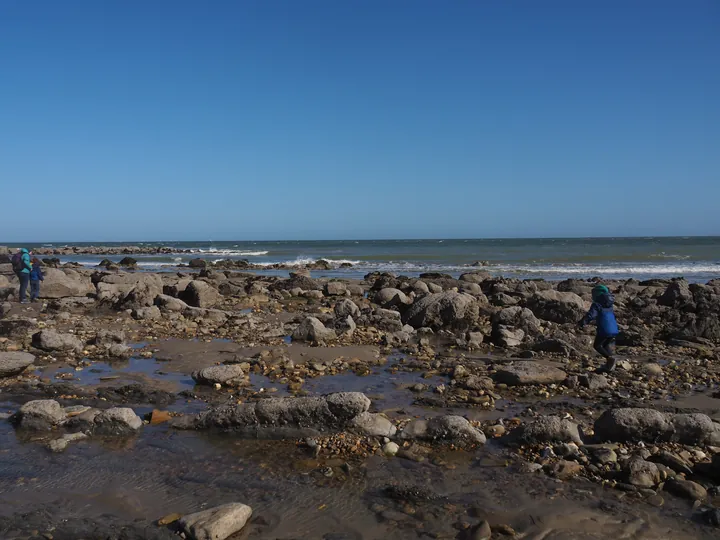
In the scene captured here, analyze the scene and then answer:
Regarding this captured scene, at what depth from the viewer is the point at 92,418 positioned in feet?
20.7

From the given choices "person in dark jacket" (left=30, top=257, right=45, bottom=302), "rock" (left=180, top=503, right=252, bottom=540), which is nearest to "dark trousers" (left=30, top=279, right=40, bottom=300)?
"person in dark jacket" (left=30, top=257, right=45, bottom=302)

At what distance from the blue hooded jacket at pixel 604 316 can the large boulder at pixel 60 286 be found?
1530cm

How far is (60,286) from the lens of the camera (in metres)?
17.9

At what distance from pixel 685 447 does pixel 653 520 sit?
5.21ft

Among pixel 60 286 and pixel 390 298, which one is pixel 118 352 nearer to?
→ pixel 390 298

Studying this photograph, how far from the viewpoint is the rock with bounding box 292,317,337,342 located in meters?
11.2

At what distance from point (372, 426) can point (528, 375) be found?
3106 millimetres

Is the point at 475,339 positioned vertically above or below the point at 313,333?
below

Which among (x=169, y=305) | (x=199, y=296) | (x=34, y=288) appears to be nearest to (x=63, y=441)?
(x=169, y=305)

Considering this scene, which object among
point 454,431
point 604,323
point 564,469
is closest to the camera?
point 564,469

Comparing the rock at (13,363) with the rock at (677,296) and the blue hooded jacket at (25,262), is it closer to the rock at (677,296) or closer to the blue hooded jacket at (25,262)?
the blue hooded jacket at (25,262)

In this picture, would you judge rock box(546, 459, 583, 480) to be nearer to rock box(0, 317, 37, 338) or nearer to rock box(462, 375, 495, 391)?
rock box(462, 375, 495, 391)

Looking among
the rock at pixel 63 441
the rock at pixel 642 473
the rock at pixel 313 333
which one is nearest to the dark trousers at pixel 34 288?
the rock at pixel 313 333

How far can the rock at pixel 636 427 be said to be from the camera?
580 cm
